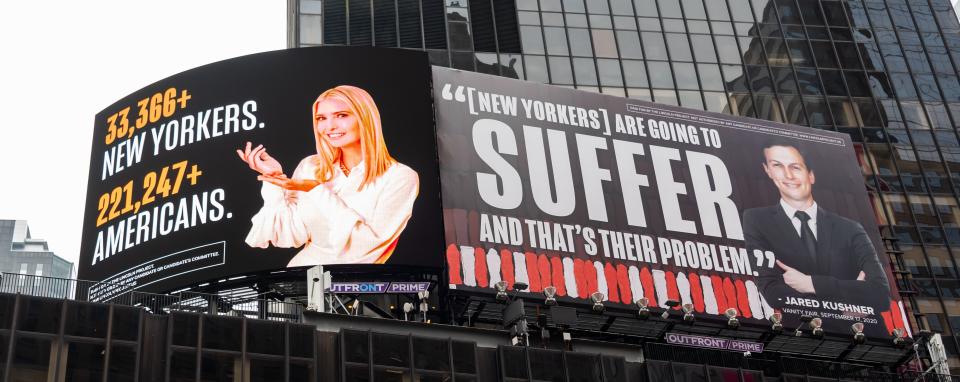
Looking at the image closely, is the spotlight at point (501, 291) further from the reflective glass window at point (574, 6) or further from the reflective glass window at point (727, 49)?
the reflective glass window at point (727, 49)

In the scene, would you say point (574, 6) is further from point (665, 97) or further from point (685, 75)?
point (665, 97)

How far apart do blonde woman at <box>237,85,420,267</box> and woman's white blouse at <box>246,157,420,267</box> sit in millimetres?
32

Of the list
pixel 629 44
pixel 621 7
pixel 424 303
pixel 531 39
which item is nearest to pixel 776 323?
pixel 424 303

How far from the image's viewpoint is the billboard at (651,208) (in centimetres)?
4006

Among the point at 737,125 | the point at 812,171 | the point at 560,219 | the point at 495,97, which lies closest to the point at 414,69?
the point at 495,97

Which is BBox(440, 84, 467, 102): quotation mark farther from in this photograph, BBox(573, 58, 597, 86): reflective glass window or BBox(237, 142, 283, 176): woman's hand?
BBox(573, 58, 597, 86): reflective glass window

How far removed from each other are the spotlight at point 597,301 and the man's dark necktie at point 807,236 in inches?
401

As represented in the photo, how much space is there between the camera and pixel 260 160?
1572 inches

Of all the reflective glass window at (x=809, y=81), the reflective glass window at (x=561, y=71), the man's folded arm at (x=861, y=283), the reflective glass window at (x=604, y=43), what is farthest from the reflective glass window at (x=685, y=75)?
the man's folded arm at (x=861, y=283)

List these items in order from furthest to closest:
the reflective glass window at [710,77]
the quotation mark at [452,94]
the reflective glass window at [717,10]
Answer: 1. the reflective glass window at [717,10]
2. the reflective glass window at [710,77]
3. the quotation mark at [452,94]

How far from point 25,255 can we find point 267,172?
4733 inches

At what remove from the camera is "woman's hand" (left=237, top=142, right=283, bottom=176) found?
39.7 metres

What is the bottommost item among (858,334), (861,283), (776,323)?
(858,334)

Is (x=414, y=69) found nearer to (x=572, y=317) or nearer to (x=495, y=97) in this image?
(x=495, y=97)
